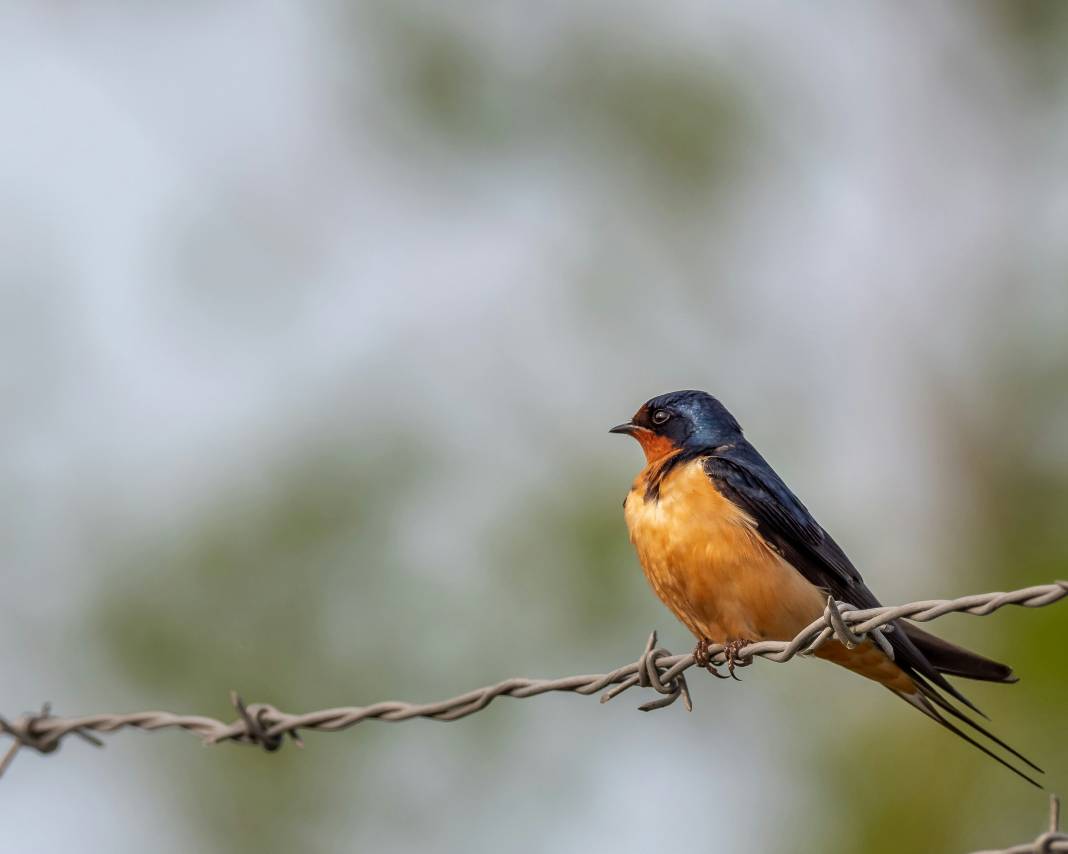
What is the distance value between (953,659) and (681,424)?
155 cm

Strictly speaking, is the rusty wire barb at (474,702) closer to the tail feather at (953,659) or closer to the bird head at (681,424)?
the tail feather at (953,659)

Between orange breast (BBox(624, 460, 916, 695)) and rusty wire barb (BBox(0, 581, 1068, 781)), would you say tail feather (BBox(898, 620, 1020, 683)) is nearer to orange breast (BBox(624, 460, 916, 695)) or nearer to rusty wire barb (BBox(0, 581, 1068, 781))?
orange breast (BBox(624, 460, 916, 695))

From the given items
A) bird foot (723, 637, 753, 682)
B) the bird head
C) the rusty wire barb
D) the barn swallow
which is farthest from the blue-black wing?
the rusty wire barb

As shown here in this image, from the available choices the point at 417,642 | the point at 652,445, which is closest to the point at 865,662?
the point at 652,445

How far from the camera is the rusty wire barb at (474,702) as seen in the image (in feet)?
10.6

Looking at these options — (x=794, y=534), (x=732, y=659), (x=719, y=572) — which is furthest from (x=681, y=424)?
(x=732, y=659)

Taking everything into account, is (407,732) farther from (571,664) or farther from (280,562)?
(280,562)

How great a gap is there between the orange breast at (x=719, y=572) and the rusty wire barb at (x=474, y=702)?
1042 millimetres

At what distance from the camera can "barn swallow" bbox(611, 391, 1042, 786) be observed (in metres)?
4.73

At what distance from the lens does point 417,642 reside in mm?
12539

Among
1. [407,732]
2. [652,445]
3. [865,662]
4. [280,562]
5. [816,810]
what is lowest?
[816,810]

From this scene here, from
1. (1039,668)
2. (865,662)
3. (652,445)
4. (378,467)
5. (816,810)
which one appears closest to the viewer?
(865,662)

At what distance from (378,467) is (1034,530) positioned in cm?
624

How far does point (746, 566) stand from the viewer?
4758 millimetres
